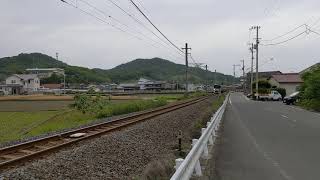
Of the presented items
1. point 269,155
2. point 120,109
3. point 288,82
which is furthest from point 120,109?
point 288,82

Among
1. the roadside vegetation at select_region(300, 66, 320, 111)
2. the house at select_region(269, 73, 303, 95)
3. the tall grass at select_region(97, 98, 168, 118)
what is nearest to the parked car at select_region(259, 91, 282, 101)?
the house at select_region(269, 73, 303, 95)

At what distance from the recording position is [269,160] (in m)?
13.3

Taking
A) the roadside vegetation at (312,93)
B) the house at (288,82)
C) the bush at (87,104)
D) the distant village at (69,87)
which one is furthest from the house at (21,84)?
the roadside vegetation at (312,93)

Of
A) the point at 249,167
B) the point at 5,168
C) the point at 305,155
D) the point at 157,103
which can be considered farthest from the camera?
the point at 157,103

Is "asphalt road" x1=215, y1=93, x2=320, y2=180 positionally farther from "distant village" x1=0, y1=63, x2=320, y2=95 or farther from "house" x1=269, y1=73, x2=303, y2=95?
"house" x1=269, y1=73, x2=303, y2=95

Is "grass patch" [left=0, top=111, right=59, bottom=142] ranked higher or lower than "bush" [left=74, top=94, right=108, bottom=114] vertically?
lower

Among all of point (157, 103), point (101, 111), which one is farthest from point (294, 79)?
point (101, 111)

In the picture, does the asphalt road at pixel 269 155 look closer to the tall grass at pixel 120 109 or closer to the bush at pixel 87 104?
the tall grass at pixel 120 109

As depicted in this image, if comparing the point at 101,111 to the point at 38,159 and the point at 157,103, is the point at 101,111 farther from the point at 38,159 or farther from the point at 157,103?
the point at 38,159

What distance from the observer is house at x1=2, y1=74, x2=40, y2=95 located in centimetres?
14375

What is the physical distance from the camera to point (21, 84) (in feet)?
484

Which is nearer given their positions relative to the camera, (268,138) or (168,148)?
(168,148)

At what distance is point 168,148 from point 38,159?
→ 4611mm

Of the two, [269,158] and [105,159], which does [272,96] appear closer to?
[269,158]
